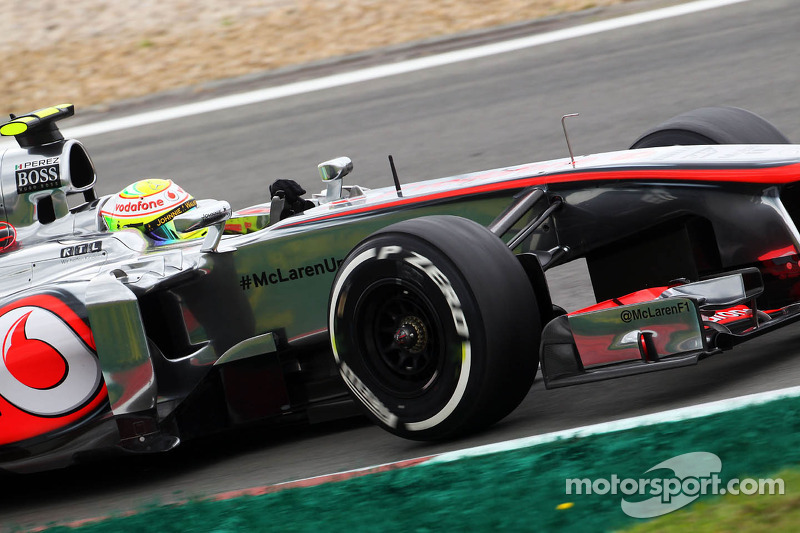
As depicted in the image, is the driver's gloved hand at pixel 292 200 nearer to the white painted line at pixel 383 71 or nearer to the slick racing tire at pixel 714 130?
the slick racing tire at pixel 714 130

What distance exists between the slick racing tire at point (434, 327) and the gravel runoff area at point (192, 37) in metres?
8.86

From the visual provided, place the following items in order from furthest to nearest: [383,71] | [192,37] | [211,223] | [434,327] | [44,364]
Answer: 1. [192,37]
2. [383,71]
3. [211,223]
4. [44,364]
5. [434,327]

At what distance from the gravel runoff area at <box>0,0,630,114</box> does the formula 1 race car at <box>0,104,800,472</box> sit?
7585 millimetres

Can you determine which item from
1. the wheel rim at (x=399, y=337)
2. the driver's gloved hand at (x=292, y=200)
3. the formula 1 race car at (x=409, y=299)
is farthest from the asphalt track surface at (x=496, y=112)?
the wheel rim at (x=399, y=337)

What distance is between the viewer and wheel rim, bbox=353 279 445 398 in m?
4.37

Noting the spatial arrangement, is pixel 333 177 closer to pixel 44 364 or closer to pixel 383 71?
pixel 44 364

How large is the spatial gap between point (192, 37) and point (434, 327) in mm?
10754

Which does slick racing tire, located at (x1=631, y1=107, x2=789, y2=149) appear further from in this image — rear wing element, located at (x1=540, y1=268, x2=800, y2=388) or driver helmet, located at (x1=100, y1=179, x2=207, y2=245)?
driver helmet, located at (x1=100, y1=179, x2=207, y2=245)

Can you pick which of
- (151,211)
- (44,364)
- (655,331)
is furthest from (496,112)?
(655,331)

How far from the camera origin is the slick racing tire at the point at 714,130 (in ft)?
18.0

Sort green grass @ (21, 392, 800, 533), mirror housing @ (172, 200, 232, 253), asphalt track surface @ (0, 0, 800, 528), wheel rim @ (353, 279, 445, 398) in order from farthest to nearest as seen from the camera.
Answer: asphalt track surface @ (0, 0, 800, 528) < mirror housing @ (172, 200, 232, 253) < wheel rim @ (353, 279, 445, 398) < green grass @ (21, 392, 800, 533)

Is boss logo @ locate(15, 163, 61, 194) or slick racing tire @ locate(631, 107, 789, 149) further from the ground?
→ boss logo @ locate(15, 163, 61, 194)

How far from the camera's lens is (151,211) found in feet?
19.1

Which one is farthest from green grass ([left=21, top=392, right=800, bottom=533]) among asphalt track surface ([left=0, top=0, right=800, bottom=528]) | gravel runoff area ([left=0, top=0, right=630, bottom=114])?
gravel runoff area ([left=0, top=0, right=630, bottom=114])
